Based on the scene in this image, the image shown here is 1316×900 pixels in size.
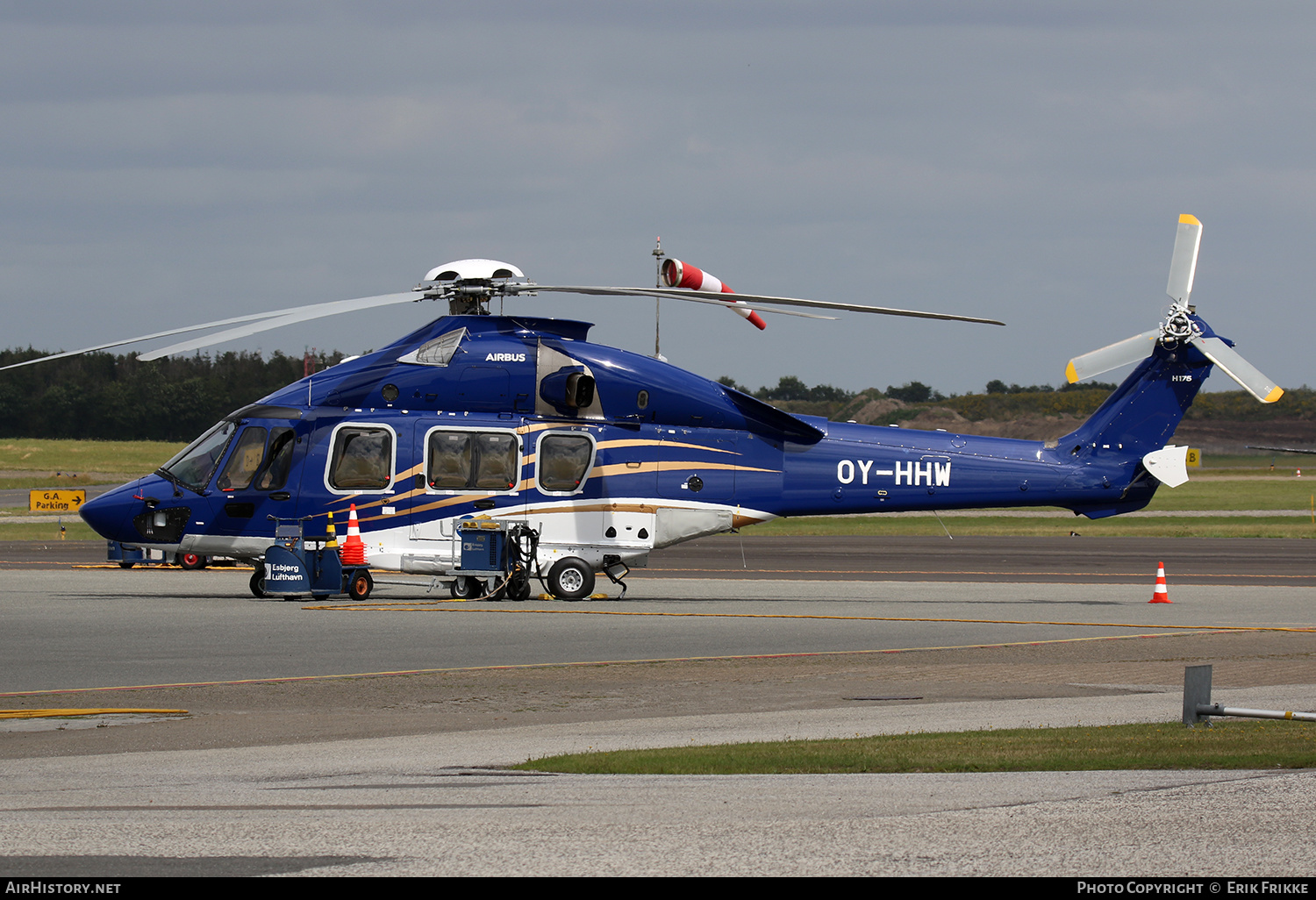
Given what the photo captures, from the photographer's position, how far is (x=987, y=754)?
876cm

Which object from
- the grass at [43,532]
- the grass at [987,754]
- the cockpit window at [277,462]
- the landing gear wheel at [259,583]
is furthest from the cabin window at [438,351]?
the grass at [43,532]

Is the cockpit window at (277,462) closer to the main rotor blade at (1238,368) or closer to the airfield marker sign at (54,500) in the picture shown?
the main rotor blade at (1238,368)

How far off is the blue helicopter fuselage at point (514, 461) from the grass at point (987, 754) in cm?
1148

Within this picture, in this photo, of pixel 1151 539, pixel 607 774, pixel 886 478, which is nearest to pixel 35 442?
pixel 1151 539

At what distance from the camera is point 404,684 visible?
40.9ft

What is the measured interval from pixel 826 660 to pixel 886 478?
286 inches

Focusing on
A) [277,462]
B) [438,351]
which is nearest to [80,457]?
[277,462]

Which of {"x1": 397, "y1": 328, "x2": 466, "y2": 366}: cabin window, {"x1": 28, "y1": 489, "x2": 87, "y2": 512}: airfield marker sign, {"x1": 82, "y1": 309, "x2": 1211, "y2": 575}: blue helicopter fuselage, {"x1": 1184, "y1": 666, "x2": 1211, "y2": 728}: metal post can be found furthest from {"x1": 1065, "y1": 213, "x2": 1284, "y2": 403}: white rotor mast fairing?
{"x1": 28, "y1": 489, "x2": 87, "y2": 512}: airfield marker sign

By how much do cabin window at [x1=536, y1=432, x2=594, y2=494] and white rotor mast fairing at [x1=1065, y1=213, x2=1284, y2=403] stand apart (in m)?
8.28

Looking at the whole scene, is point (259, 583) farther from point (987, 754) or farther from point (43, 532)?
point (43, 532)

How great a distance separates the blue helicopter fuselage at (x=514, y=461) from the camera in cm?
2066

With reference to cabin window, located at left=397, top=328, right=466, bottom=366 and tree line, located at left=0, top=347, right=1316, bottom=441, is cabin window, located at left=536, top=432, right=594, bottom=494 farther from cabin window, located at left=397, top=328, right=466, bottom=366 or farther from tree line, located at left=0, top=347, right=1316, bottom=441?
tree line, located at left=0, top=347, right=1316, bottom=441

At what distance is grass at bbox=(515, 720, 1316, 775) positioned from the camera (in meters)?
8.27

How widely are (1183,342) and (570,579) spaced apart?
36.3ft
